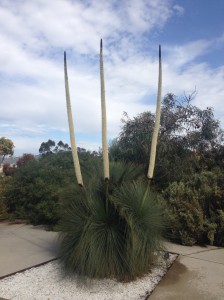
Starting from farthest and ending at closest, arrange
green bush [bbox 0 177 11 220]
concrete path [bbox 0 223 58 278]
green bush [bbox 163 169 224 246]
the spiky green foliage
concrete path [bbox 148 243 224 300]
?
green bush [bbox 0 177 11 220]
green bush [bbox 163 169 224 246]
concrete path [bbox 0 223 58 278]
the spiky green foliage
concrete path [bbox 148 243 224 300]

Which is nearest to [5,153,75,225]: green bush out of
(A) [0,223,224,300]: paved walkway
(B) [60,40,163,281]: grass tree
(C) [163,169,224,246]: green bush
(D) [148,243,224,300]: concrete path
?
(A) [0,223,224,300]: paved walkway

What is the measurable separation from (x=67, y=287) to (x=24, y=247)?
187 centimetres

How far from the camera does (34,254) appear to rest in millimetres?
5391

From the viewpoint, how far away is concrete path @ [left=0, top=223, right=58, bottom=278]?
194 inches

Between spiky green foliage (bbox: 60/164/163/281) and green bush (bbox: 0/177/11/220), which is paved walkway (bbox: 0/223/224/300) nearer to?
spiky green foliage (bbox: 60/164/163/281)

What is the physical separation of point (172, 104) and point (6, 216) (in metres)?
4.82

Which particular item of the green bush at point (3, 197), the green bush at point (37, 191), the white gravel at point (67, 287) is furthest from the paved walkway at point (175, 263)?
the green bush at point (3, 197)

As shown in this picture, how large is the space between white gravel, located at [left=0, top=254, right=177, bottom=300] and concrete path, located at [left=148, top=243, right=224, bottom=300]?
0.53ft

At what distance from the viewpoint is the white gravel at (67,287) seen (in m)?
3.91

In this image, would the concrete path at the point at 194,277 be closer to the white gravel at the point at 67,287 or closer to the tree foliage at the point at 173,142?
the white gravel at the point at 67,287

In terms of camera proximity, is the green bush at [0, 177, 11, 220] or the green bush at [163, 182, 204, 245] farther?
the green bush at [0, 177, 11, 220]

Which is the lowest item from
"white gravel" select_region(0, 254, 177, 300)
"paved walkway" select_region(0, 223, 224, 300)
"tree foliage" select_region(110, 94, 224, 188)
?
"white gravel" select_region(0, 254, 177, 300)

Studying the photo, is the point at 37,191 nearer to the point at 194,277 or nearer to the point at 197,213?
the point at 197,213

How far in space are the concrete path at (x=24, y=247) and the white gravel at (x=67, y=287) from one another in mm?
351
